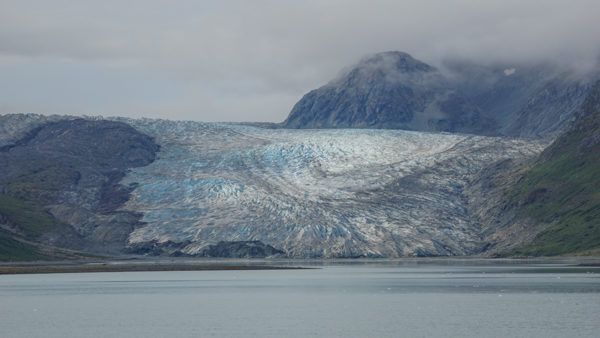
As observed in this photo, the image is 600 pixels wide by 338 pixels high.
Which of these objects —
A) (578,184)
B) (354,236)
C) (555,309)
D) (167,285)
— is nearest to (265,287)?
(167,285)

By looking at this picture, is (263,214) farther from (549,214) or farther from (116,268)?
(549,214)

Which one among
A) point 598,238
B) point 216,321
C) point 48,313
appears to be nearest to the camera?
point 216,321

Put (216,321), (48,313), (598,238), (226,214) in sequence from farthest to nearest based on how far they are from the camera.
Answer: (226,214)
(598,238)
(48,313)
(216,321)

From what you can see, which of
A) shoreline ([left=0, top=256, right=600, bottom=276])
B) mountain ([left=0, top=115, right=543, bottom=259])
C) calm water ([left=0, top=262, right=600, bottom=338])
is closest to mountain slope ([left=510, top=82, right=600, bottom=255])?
shoreline ([left=0, top=256, right=600, bottom=276])

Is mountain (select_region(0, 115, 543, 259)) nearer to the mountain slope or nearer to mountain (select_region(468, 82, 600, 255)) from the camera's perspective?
mountain (select_region(468, 82, 600, 255))

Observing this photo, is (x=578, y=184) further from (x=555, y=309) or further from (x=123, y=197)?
(x=555, y=309)

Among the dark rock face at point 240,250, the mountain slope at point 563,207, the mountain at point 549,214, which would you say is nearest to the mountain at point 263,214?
the dark rock face at point 240,250

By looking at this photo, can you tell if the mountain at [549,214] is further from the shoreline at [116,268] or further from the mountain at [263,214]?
the shoreline at [116,268]
